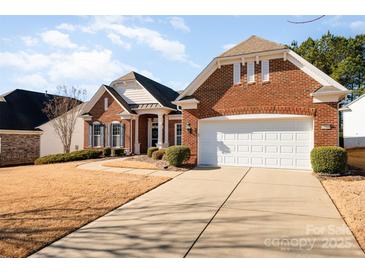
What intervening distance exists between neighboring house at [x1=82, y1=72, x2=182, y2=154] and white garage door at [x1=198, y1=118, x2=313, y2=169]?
280 inches

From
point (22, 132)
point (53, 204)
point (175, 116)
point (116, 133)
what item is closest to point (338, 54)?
point (175, 116)

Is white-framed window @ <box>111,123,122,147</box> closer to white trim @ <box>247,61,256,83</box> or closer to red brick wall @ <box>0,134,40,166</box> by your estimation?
red brick wall @ <box>0,134,40,166</box>

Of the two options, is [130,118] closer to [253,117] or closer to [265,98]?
[253,117]

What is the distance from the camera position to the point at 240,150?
11086 millimetres

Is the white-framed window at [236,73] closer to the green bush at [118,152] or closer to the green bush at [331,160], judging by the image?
the green bush at [331,160]

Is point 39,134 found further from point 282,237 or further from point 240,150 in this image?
point 282,237

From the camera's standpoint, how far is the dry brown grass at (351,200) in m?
4.09

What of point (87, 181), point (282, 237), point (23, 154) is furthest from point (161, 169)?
point (23, 154)

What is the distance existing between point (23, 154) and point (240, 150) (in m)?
19.4

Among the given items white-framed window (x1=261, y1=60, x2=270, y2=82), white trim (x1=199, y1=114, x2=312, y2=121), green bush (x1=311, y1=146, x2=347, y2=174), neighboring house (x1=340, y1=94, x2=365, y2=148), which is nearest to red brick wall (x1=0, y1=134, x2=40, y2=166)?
white trim (x1=199, y1=114, x2=312, y2=121)

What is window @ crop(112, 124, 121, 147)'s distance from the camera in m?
18.8

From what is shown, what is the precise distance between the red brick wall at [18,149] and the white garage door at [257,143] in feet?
56.6

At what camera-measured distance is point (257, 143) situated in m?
10.8

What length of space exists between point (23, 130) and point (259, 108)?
20.2 metres
